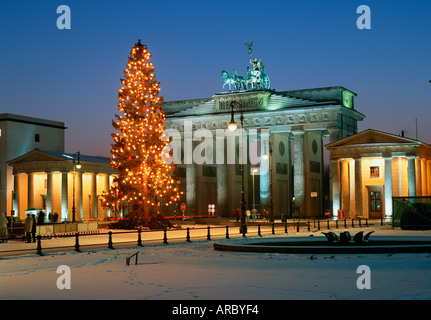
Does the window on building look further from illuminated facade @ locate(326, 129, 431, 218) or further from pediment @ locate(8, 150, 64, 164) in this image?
pediment @ locate(8, 150, 64, 164)

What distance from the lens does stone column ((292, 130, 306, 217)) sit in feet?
284

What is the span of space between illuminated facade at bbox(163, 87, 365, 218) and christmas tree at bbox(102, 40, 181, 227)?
29.3m

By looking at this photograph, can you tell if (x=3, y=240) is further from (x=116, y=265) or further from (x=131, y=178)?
(x=116, y=265)

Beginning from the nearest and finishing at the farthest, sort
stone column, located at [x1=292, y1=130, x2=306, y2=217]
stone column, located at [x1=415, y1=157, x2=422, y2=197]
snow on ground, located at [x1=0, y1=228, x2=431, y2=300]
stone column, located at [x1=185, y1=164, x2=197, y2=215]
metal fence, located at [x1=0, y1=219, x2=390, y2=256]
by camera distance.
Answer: snow on ground, located at [x1=0, y1=228, x2=431, y2=300] < metal fence, located at [x1=0, y1=219, x2=390, y2=256] < stone column, located at [x1=415, y1=157, x2=422, y2=197] < stone column, located at [x1=292, y1=130, x2=306, y2=217] < stone column, located at [x1=185, y1=164, x2=197, y2=215]

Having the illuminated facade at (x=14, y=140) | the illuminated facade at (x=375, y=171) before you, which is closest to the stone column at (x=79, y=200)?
the illuminated facade at (x=14, y=140)

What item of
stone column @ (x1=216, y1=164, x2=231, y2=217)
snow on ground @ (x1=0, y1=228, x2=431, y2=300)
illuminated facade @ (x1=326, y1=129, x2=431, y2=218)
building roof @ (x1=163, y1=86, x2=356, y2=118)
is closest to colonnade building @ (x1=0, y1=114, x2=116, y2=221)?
building roof @ (x1=163, y1=86, x2=356, y2=118)

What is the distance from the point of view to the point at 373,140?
2849 inches

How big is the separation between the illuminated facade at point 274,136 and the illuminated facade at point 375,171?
822 centimetres

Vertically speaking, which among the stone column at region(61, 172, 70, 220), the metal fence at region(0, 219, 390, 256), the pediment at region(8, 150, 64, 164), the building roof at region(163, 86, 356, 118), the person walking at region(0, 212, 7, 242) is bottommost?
the metal fence at region(0, 219, 390, 256)

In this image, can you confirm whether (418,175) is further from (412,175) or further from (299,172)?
(299,172)

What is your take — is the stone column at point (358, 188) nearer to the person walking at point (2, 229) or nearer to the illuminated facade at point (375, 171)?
the illuminated facade at point (375, 171)

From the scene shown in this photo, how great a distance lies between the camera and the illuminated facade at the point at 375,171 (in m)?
71.4

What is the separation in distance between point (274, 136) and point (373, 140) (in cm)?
2161
